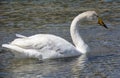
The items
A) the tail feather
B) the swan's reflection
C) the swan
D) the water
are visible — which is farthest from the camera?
the swan

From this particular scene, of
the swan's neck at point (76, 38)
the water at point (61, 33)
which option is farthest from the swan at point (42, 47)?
the swan's neck at point (76, 38)

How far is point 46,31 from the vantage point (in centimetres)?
1506

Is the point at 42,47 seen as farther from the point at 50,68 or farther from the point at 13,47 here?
the point at 50,68

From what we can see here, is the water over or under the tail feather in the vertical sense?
under

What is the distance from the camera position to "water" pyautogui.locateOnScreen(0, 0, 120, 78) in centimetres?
1128

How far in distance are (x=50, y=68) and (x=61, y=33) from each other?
10.8 ft

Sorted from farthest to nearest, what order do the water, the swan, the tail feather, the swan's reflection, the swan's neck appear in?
the swan's neck → the swan → the tail feather → the water → the swan's reflection

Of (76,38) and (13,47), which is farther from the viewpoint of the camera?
(76,38)

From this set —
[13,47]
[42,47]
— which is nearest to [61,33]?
Result: [42,47]

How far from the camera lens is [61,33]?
14750 millimetres

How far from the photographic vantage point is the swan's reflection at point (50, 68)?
1103cm

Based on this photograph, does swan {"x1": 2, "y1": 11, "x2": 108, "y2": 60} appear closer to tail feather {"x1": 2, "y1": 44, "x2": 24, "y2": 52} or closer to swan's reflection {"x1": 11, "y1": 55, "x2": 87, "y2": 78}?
tail feather {"x1": 2, "y1": 44, "x2": 24, "y2": 52}

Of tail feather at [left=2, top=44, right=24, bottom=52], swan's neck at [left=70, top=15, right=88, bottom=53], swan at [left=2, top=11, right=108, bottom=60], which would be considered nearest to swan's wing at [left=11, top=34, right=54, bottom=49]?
swan at [left=2, top=11, right=108, bottom=60]

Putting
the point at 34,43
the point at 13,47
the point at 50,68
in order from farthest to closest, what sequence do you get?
the point at 34,43
the point at 13,47
the point at 50,68
